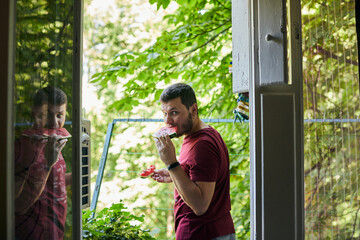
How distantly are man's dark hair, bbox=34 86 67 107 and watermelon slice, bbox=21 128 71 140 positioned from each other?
89mm

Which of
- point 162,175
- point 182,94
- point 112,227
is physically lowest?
point 112,227

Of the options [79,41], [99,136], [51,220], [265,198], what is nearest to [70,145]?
[51,220]

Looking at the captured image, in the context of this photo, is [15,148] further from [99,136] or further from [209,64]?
[99,136]

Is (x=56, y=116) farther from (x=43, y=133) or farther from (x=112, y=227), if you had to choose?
(x=112, y=227)

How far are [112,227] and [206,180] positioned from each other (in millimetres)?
895

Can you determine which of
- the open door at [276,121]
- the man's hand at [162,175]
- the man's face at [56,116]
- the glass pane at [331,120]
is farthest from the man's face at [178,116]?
the man's face at [56,116]

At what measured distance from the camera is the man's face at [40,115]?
139cm

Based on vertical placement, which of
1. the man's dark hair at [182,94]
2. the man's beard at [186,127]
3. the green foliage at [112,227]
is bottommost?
the green foliage at [112,227]

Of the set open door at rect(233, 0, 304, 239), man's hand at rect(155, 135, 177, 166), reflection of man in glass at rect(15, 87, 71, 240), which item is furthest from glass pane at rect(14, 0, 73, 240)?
open door at rect(233, 0, 304, 239)

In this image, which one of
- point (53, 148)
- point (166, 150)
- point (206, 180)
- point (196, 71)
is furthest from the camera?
point (196, 71)

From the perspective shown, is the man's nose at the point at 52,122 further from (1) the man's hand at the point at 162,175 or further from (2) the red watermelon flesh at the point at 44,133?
(1) the man's hand at the point at 162,175

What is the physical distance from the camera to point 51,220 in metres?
1.49

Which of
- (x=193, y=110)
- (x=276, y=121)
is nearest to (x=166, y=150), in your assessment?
(x=193, y=110)

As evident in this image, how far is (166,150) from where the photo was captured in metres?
2.07
